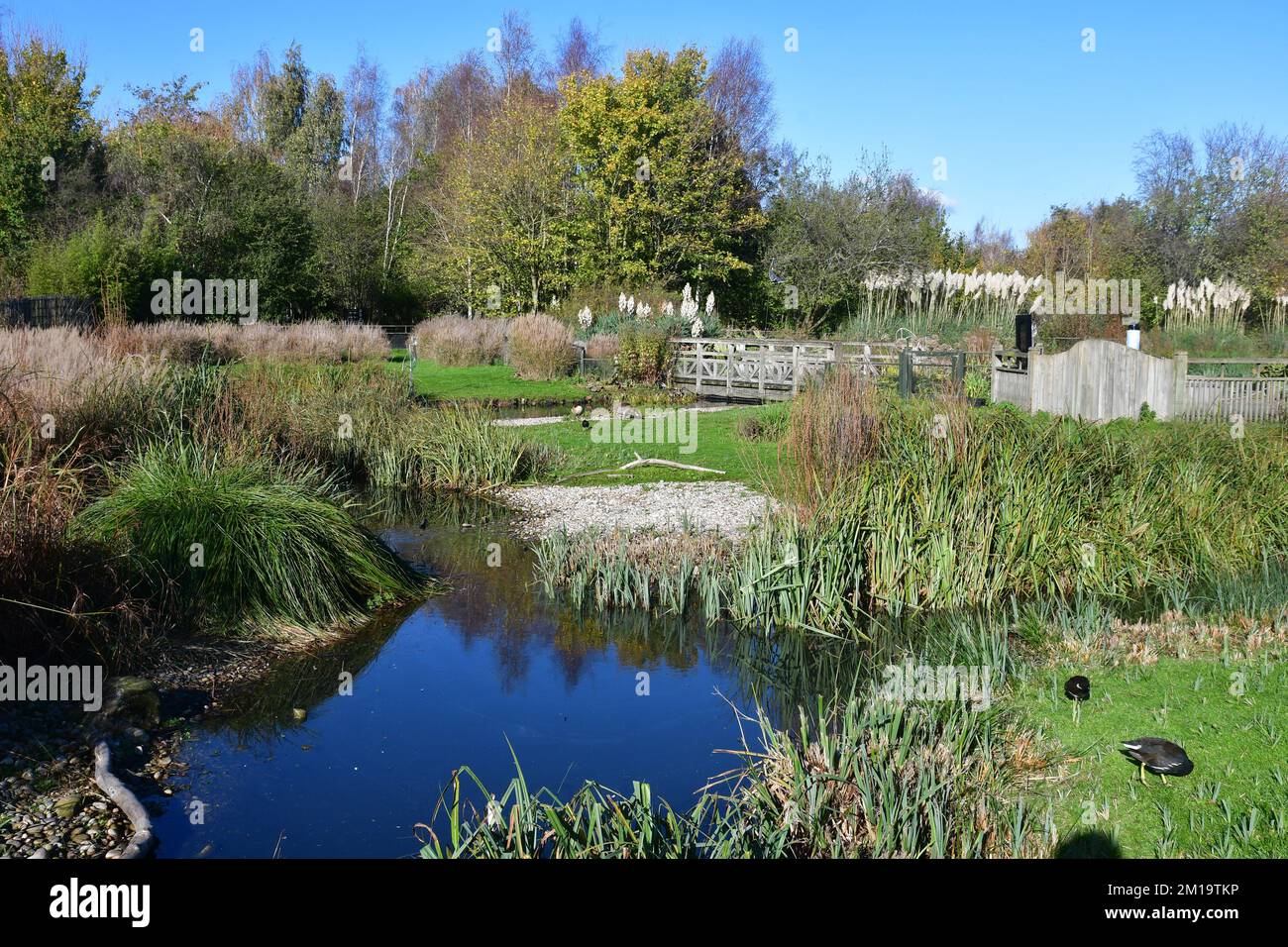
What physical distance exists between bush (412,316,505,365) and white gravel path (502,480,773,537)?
14.0m

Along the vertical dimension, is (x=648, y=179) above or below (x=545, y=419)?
above

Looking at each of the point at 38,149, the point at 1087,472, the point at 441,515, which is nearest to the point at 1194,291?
the point at 1087,472

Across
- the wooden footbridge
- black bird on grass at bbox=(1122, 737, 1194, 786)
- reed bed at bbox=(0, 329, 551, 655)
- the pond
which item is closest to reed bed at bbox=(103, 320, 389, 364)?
reed bed at bbox=(0, 329, 551, 655)

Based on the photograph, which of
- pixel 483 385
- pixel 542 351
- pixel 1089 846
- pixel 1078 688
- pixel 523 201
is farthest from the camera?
pixel 523 201

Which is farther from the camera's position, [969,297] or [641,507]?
[969,297]

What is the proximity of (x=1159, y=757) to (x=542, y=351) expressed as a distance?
765 inches

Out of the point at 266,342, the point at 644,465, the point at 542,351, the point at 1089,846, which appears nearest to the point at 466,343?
the point at 542,351

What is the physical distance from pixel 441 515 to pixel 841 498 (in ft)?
17.1

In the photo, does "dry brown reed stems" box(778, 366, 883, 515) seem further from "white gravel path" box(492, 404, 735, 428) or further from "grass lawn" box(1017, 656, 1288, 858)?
"white gravel path" box(492, 404, 735, 428)

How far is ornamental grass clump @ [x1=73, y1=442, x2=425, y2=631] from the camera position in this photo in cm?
678

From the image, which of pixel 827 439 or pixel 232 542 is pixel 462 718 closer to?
pixel 232 542

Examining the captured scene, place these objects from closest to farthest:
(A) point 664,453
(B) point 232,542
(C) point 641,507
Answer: (B) point 232,542, (C) point 641,507, (A) point 664,453

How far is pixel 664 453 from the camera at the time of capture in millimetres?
13992

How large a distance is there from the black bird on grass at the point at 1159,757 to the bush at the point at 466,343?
22334 millimetres
